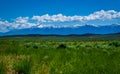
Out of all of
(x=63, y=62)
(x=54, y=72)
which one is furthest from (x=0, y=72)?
(x=63, y=62)

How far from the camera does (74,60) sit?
30.8ft

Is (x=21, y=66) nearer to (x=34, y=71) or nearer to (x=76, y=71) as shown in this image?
(x=34, y=71)

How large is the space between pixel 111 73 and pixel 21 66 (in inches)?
86.8

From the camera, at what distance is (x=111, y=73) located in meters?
7.56

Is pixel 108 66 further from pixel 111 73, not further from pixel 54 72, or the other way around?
pixel 54 72

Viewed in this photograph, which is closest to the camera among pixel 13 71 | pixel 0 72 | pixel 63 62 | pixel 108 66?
pixel 0 72

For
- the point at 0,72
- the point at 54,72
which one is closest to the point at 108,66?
the point at 54,72

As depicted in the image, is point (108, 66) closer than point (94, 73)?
No

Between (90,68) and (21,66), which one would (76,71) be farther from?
(21,66)

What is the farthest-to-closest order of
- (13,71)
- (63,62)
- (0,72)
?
1. (63,62)
2. (13,71)
3. (0,72)

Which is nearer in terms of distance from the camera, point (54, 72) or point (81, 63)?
point (54, 72)

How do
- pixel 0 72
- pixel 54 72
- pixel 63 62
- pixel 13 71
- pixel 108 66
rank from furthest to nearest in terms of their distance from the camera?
1. pixel 63 62
2. pixel 108 66
3. pixel 54 72
4. pixel 13 71
5. pixel 0 72

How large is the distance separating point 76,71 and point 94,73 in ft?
1.47

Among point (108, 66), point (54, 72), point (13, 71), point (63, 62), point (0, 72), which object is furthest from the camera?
point (63, 62)
